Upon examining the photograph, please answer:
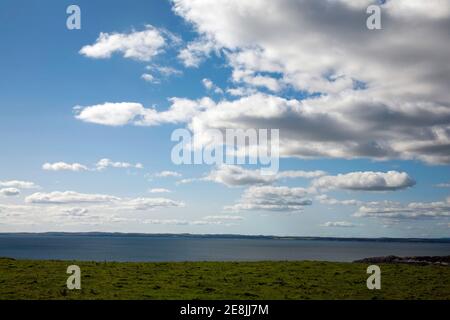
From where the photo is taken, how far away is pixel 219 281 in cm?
3500

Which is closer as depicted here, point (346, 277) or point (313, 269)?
point (346, 277)

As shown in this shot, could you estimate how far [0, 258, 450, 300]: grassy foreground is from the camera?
2966cm

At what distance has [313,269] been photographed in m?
42.1

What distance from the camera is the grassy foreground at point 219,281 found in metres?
29.7
